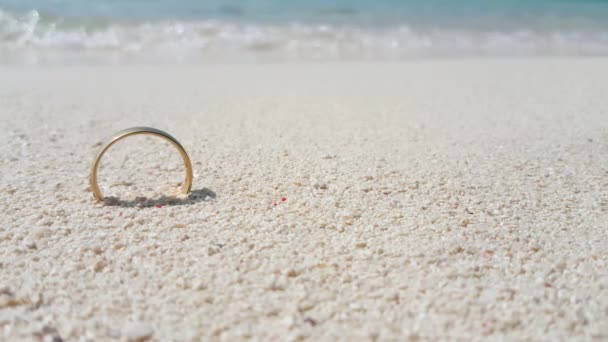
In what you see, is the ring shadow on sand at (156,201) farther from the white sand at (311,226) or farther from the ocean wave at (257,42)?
the ocean wave at (257,42)

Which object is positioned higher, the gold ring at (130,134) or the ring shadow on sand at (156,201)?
the gold ring at (130,134)

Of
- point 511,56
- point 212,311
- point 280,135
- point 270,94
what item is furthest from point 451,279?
point 511,56

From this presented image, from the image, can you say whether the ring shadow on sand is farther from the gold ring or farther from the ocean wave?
the ocean wave

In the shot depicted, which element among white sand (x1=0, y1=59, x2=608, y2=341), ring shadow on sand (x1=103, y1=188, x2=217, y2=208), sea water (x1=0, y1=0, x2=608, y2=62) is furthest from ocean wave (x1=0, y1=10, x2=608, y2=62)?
ring shadow on sand (x1=103, y1=188, x2=217, y2=208)

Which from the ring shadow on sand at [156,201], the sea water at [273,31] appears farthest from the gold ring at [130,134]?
the sea water at [273,31]

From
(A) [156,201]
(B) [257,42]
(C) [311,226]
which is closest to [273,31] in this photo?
(B) [257,42]

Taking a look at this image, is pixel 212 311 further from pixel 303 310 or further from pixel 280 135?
pixel 280 135

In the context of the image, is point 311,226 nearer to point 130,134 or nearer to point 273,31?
point 130,134
